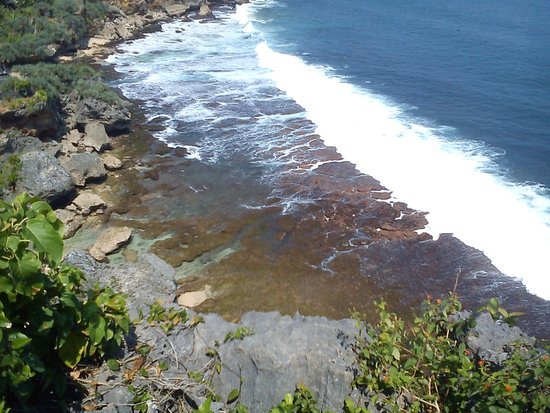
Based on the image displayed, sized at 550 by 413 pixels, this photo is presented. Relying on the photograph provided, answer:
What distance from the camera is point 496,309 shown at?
5.60 m

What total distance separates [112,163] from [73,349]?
1757 cm

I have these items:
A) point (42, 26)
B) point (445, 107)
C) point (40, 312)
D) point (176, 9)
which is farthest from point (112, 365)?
point (176, 9)

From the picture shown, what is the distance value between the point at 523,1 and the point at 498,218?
196 ft

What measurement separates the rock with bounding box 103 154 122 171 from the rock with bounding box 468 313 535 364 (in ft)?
58.3

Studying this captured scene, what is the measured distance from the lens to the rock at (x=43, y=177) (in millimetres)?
18422

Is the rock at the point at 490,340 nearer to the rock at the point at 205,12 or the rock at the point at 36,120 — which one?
the rock at the point at 36,120

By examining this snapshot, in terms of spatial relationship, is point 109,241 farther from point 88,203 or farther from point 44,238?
point 44,238

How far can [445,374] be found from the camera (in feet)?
18.9

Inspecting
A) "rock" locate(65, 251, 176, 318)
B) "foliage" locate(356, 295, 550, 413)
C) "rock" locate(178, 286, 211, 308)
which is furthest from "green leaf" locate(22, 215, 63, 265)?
"rock" locate(178, 286, 211, 308)

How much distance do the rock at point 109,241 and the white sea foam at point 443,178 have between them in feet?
36.7

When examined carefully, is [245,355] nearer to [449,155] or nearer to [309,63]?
[449,155]

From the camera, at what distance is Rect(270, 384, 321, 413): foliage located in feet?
17.7

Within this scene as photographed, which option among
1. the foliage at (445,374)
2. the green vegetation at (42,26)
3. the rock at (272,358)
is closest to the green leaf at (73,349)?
the rock at (272,358)

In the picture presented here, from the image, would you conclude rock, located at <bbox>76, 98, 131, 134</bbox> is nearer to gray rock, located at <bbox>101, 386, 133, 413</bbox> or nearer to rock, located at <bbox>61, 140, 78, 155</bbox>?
rock, located at <bbox>61, 140, 78, 155</bbox>
